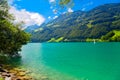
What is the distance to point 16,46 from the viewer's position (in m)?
84.3

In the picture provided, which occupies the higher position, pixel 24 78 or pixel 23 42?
pixel 23 42

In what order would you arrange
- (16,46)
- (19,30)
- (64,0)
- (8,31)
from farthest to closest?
(19,30) → (16,46) → (8,31) → (64,0)

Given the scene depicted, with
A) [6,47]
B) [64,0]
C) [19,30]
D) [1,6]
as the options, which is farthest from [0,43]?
A: [64,0]

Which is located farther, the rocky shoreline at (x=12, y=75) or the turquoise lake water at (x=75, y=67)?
the turquoise lake water at (x=75, y=67)

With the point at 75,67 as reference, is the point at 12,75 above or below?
below

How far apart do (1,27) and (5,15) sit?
3.70 metres

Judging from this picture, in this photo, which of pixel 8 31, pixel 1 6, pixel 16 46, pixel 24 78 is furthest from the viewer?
pixel 16 46

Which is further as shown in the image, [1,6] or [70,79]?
[1,6]

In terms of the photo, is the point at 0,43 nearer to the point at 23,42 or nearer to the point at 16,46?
the point at 16,46

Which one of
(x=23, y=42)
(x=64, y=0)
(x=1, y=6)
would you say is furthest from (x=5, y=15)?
(x=64, y=0)

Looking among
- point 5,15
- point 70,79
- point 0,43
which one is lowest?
point 70,79

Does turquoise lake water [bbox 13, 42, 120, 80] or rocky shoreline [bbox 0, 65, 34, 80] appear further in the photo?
turquoise lake water [bbox 13, 42, 120, 80]

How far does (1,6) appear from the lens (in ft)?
217

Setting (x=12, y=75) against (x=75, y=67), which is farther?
(x=75, y=67)
